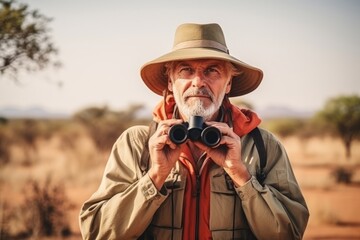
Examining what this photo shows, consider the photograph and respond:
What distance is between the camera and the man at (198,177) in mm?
2816

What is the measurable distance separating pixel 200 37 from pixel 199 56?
0.31 metres

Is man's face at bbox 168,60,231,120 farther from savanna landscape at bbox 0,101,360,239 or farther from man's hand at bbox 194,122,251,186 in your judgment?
savanna landscape at bbox 0,101,360,239

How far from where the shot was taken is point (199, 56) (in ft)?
9.74

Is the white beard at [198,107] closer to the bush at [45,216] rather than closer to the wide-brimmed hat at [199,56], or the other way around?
the wide-brimmed hat at [199,56]

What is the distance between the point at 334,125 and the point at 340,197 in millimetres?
9079

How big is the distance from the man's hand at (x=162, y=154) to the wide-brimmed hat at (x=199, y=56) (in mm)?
478

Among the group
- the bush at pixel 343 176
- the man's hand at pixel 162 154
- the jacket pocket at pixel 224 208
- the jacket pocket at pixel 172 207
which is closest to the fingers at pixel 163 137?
the man's hand at pixel 162 154

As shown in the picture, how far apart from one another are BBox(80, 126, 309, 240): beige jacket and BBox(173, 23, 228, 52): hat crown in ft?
2.08

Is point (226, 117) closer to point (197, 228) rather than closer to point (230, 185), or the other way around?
point (230, 185)

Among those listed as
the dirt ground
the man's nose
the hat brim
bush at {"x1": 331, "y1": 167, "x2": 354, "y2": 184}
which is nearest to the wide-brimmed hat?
the hat brim

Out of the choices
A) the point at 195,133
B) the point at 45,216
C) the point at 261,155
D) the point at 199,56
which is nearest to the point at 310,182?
the point at 45,216

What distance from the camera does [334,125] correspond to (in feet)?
73.2

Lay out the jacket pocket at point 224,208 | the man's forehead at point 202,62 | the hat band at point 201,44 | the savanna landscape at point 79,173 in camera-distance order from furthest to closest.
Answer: the savanna landscape at point 79,173 → the hat band at point 201,44 → the man's forehead at point 202,62 → the jacket pocket at point 224,208

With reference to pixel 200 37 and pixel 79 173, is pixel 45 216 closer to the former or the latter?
pixel 200 37
